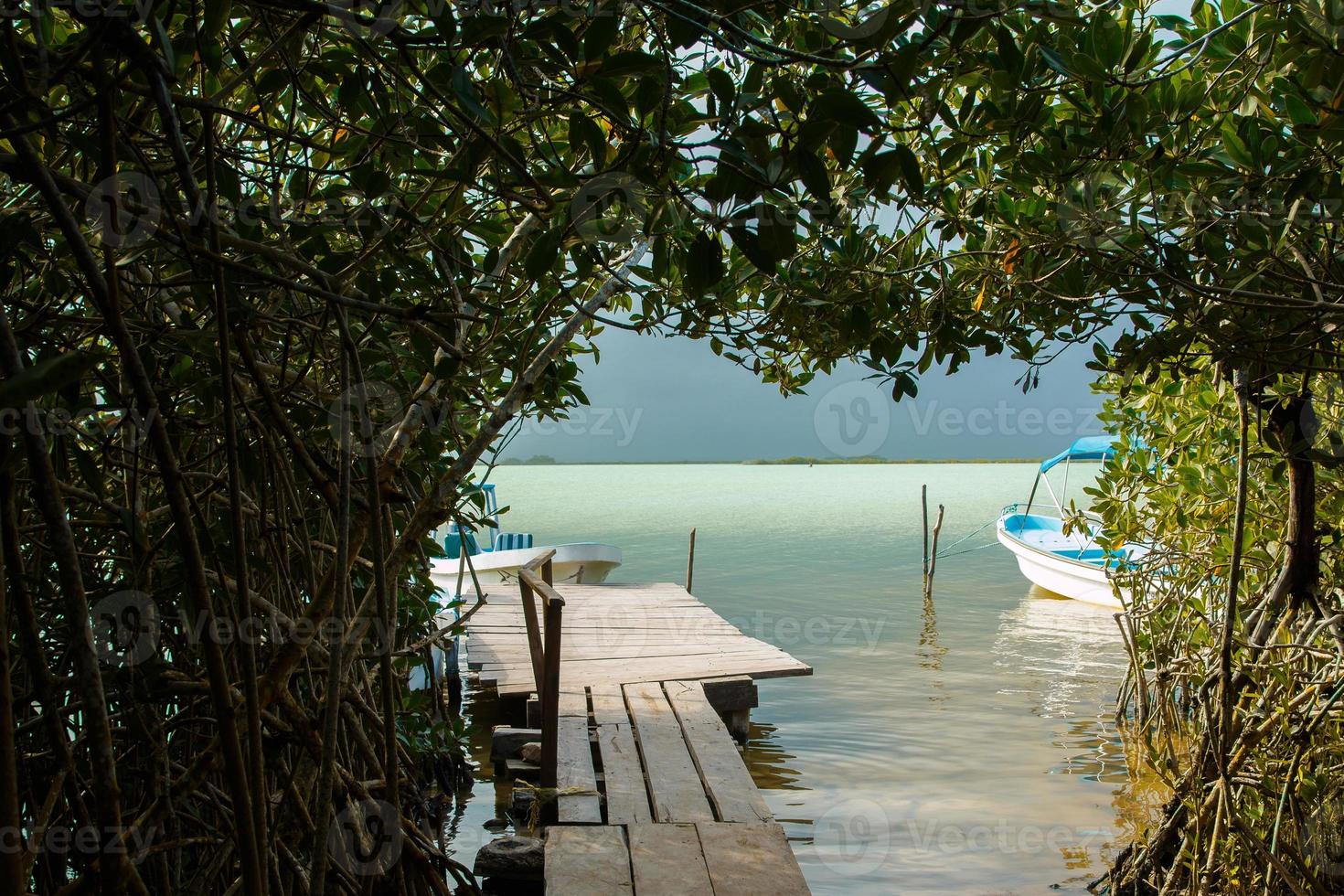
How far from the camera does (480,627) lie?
355 inches

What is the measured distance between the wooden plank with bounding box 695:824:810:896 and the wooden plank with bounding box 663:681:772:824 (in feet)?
0.58

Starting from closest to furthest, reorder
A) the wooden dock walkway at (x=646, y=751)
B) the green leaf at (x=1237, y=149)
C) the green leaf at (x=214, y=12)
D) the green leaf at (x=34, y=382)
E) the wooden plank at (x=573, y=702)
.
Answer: the green leaf at (x=34, y=382) → the green leaf at (x=214, y=12) → the green leaf at (x=1237, y=149) → the wooden dock walkway at (x=646, y=751) → the wooden plank at (x=573, y=702)

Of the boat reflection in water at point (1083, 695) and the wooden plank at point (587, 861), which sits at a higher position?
the wooden plank at point (587, 861)

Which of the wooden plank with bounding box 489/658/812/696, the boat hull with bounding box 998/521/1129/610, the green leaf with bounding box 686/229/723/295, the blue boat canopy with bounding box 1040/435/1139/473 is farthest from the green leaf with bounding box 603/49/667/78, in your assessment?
the blue boat canopy with bounding box 1040/435/1139/473

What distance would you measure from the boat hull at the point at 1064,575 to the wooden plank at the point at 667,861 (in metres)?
12.2

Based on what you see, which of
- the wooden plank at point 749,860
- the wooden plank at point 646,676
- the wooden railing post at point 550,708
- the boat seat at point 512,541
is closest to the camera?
the wooden plank at point 749,860

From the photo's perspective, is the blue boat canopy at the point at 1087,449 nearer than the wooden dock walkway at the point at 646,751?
No

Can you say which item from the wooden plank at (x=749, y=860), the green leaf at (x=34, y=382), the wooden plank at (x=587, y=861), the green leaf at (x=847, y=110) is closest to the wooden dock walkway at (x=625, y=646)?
the wooden plank at (x=587, y=861)

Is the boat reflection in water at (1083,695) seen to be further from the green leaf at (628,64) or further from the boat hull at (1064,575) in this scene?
the green leaf at (628,64)

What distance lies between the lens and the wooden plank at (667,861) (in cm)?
329

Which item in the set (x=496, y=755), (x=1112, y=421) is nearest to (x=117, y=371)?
(x=496, y=755)

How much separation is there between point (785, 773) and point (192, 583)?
671 centimetres

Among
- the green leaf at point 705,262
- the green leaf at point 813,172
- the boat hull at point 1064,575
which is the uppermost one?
the green leaf at point 813,172

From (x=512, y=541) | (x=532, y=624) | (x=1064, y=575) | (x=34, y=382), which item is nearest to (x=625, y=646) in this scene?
(x=532, y=624)
